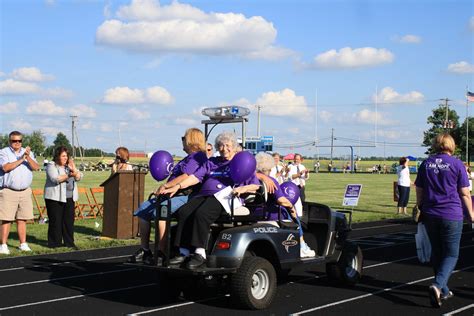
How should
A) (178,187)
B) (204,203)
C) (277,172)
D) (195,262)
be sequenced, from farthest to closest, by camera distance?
1. (277,172)
2. (178,187)
3. (204,203)
4. (195,262)

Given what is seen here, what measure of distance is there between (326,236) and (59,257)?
4857 millimetres

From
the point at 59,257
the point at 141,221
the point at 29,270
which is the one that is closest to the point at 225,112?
the point at 59,257

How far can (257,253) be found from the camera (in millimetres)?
7031

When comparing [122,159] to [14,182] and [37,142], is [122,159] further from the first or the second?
[37,142]

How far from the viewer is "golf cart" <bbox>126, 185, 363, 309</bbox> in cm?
652

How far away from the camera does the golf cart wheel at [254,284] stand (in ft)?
21.3

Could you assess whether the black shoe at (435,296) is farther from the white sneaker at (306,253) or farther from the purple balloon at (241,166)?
the purple balloon at (241,166)

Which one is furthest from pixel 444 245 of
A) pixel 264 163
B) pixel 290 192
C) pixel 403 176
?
pixel 403 176

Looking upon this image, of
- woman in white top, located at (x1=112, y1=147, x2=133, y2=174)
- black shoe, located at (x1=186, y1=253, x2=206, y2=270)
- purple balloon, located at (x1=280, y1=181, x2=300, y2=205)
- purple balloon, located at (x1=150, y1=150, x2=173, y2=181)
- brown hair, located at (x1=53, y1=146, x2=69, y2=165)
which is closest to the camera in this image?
black shoe, located at (x1=186, y1=253, x2=206, y2=270)

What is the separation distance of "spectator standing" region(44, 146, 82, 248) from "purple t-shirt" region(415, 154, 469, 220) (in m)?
6.90

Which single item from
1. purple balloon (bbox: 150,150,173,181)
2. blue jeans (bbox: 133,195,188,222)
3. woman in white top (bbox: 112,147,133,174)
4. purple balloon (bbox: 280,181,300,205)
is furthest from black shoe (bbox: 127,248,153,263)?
woman in white top (bbox: 112,147,133,174)

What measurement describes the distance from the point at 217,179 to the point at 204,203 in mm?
400

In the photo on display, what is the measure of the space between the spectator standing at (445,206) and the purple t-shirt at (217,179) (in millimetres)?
1903

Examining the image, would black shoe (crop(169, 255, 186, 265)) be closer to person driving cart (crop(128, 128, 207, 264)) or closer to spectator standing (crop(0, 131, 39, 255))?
person driving cart (crop(128, 128, 207, 264))
